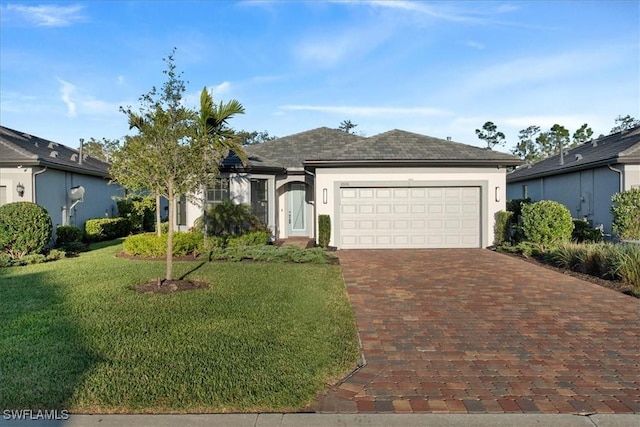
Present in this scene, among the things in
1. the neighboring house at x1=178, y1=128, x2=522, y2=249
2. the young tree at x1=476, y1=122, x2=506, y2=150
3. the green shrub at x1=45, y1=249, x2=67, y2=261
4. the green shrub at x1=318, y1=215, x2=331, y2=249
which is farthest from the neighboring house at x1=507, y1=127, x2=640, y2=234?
the young tree at x1=476, y1=122, x2=506, y2=150

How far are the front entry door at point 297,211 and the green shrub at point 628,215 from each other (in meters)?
10.4

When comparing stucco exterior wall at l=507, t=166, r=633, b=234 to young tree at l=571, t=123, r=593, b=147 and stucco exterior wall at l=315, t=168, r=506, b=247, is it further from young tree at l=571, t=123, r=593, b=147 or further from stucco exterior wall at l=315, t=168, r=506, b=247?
young tree at l=571, t=123, r=593, b=147

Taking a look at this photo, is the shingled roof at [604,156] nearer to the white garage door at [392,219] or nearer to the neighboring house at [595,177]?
the neighboring house at [595,177]

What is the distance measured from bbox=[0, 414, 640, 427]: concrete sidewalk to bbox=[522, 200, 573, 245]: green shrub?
985cm

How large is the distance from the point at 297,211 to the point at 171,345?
11.8m

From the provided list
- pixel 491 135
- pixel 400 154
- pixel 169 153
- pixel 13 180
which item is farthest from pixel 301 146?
pixel 491 135

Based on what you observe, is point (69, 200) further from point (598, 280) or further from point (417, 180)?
point (598, 280)

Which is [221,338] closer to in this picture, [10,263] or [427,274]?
[427,274]

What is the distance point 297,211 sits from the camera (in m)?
16.2

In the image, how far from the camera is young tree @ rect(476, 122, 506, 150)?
161ft

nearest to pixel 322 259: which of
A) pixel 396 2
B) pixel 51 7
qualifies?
pixel 396 2

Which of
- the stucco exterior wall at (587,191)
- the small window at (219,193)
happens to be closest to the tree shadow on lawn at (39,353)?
the small window at (219,193)

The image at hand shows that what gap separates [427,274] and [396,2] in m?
7.46

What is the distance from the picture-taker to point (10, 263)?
10102 millimetres
